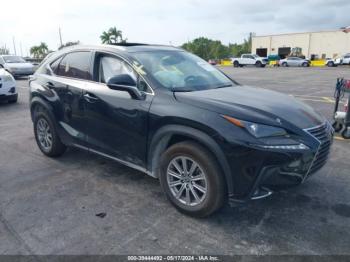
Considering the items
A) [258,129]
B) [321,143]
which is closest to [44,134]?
[258,129]

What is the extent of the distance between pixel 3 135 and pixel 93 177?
3295 millimetres

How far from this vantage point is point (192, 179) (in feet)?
9.96

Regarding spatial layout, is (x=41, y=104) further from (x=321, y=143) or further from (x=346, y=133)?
(x=346, y=133)

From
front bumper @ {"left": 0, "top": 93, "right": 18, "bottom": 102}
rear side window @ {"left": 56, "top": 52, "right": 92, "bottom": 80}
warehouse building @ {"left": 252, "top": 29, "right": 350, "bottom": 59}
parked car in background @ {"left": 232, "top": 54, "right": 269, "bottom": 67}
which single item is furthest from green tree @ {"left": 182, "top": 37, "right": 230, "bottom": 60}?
rear side window @ {"left": 56, "top": 52, "right": 92, "bottom": 80}

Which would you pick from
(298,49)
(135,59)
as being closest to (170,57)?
(135,59)

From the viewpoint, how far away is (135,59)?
3.53 metres

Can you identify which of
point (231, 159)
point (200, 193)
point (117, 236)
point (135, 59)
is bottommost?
point (117, 236)

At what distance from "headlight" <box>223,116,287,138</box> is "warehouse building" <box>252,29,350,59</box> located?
57035 mm

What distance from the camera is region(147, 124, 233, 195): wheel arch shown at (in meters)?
2.74

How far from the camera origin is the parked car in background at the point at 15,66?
60.2ft

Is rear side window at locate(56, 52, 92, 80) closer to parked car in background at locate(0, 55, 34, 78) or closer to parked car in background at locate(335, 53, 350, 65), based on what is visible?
parked car in background at locate(0, 55, 34, 78)

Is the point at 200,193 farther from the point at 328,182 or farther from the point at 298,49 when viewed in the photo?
the point at 298,49

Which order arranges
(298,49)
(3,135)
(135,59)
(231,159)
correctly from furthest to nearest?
(298,49), (3,135), (135,59), (231,159)

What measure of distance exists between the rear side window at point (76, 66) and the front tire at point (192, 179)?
1.66 meters
